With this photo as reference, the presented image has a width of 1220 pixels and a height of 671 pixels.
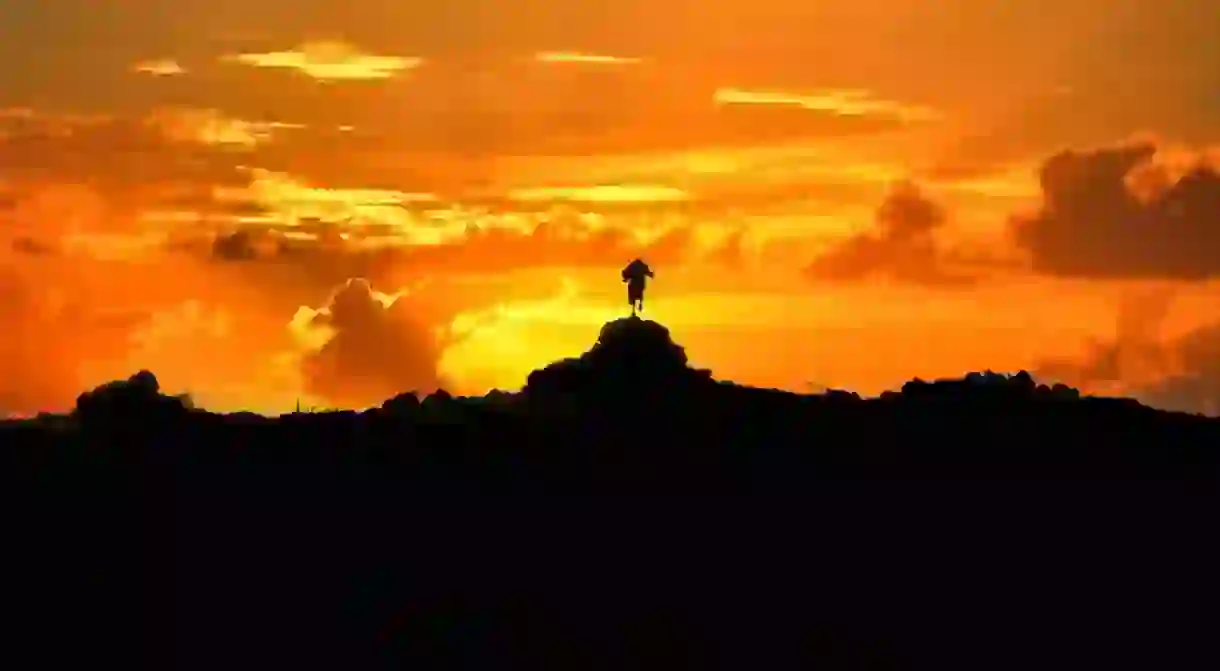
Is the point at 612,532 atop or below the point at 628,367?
below

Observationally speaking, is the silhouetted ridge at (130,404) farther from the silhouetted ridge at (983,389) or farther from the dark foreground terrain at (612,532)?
the silhouetted ridge at (983,389)

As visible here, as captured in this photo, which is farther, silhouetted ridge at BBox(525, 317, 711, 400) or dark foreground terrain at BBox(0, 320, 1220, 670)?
silhouetted ridge at BBox(525, 317, 711, 400)

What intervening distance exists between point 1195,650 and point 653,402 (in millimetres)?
27669

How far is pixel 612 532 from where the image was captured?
12438cm

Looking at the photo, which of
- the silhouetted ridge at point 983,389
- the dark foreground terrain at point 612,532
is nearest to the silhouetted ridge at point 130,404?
the dark foreground terrain at point 612,532

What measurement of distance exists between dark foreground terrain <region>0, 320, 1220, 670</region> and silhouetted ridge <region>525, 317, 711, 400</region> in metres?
0.14

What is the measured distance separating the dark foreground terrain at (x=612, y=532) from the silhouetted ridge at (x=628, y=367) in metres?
0.14

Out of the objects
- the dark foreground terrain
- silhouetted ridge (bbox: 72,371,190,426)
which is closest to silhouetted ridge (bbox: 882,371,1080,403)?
the dark foreground terrain

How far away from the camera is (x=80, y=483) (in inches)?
4855

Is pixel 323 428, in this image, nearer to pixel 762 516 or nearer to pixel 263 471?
pixel 263 471

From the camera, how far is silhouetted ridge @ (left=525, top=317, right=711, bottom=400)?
126m

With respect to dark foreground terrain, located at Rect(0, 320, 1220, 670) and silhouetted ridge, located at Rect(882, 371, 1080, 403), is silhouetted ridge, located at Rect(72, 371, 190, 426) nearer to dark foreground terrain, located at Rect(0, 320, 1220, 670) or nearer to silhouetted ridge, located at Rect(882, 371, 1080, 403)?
dark foreground terrain, located at Rect(0, 320, 1220, 670)

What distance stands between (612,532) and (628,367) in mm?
8091

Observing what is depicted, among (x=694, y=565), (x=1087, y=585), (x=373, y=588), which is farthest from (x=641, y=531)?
(x=1087, y=585)
